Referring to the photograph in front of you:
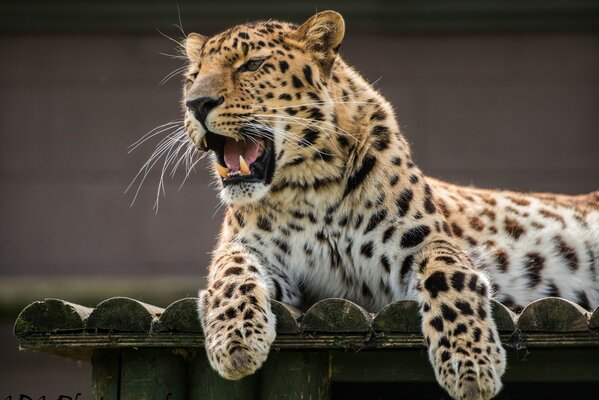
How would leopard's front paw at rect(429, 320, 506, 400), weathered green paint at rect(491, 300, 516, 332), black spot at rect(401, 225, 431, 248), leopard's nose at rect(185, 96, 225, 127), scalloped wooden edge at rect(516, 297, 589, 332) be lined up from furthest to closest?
black spot at rect(401, 225, 431, 248) → leopard's nose at rect(185, 96, 225, 127) → weathered green paint at rect(491, 300, 516, 332) → scalloped wooden edge at rect(516, 297, 589, 332) → leopard's front paw at rect(429, 320, 506, 400)

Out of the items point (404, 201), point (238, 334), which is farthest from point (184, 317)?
point (404, 201)

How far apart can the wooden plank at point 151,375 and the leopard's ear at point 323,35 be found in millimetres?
1688

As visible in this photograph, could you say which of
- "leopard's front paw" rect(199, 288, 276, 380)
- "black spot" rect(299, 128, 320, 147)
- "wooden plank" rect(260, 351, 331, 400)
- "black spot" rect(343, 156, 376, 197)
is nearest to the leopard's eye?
"black spot" rect(299, 128, 320, 147)

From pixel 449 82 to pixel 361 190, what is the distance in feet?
20.3

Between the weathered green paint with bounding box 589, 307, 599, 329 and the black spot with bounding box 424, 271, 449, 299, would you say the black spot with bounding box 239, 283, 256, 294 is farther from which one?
the weathered green paint with bounding box 589, 307, 599, 329

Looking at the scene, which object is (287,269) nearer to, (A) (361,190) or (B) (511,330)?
(A) (361,190)

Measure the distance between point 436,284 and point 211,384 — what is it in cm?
109

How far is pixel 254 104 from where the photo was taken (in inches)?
258

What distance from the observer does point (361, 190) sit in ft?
21.9

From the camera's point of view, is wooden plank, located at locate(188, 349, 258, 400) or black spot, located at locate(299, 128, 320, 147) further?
black spot, located at locate(299, 128, 320, 147)

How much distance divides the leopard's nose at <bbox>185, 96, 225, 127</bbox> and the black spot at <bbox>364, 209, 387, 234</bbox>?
91cm

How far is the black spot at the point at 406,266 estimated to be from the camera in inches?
256

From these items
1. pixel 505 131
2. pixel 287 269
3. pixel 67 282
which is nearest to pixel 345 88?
pixel 287 269

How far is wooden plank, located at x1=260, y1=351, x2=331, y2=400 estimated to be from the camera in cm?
593
